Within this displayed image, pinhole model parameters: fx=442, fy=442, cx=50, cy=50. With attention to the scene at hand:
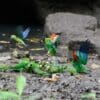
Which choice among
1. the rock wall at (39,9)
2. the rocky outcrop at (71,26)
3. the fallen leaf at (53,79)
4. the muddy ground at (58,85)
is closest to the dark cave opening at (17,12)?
the rock wall at (39,9)

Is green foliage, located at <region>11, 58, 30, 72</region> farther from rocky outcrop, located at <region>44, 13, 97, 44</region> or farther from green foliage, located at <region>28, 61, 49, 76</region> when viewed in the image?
rocky outcrop, located at <region>44, 13, 97, 44</region>

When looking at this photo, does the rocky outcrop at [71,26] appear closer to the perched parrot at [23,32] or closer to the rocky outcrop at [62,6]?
the perched parrot at [23,32]

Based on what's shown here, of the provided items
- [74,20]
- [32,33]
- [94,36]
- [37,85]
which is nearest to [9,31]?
[32,33]

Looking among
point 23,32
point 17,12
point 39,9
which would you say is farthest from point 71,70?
point 17,12

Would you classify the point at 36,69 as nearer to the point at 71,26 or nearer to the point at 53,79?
the point at 53,79

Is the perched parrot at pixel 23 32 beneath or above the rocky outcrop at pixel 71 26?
beneath

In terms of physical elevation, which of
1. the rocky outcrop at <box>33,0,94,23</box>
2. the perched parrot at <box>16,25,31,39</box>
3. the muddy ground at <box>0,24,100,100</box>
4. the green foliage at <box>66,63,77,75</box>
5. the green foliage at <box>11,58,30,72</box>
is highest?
the rocky outcrop at <box>33,0,94,23</box>

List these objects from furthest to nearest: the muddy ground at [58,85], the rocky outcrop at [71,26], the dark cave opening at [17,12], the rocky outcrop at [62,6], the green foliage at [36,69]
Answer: the dark cave opening at [17,12] < the rocky outcrop at [62,6] < the rocky outcrop at [71,26] < the green foliage at [36,69] < the muddy ground at [58,85]

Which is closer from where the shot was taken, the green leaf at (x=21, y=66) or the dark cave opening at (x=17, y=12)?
the green leaf at (x=21, y=66)

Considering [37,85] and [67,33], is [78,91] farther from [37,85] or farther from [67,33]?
[67,33]

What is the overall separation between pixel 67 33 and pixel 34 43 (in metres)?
0.60

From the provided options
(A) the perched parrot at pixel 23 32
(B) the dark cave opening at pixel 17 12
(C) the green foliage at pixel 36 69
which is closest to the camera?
(C) the green foliage at pixel 36 69

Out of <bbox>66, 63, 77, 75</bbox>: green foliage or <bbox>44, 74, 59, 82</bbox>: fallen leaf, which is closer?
<bbox>44, 74, 59, 82</bbox>: fallen leaf

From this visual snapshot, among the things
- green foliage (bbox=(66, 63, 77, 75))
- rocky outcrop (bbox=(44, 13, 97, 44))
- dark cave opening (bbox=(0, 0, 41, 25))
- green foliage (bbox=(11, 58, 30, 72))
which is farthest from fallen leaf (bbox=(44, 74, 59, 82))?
dark cave opening (bbox=(0, 0, 41, 25))
